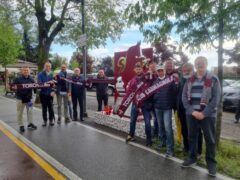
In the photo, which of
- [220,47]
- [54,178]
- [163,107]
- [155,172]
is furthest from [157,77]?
[54,178]

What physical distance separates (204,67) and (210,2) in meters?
1.68

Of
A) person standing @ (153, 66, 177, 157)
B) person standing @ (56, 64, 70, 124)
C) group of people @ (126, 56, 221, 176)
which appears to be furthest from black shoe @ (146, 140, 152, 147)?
person standing @ (56, 64, 70, 124)

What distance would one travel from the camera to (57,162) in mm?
7176

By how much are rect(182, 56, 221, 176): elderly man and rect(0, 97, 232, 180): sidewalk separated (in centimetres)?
50

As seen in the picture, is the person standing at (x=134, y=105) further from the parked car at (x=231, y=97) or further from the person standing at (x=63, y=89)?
the parked car at (x=231, y=97)

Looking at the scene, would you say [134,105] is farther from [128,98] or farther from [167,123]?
[167,123]

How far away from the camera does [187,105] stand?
6730 mm

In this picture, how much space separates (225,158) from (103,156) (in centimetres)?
243

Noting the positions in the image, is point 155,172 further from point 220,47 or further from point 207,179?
point 220,47

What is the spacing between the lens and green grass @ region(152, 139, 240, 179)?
6535 millimetres

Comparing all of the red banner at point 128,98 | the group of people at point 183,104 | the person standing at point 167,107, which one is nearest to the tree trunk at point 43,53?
the group of people at point 183,104

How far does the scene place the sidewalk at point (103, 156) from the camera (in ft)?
21.0

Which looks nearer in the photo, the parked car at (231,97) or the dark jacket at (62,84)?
the dark jacket at (62,84)

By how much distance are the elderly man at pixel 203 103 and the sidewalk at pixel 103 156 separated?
50 cm
